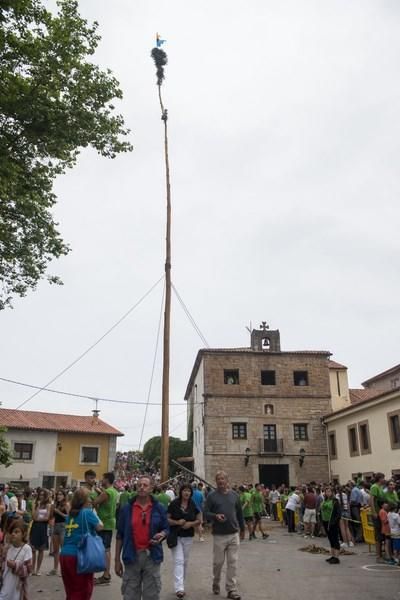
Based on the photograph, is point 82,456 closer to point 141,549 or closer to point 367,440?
point 367,440

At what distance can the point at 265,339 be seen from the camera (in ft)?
120

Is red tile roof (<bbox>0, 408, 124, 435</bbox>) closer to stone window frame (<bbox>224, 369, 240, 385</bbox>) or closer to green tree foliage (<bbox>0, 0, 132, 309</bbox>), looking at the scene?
stone window frame (<bbox>224, 369, 240, 385</bbox>)

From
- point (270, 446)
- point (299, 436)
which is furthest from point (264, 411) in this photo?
point (299, 436)

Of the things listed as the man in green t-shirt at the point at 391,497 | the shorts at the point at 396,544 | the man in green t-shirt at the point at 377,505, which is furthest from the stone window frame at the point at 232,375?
the shorts at the point at 396,544

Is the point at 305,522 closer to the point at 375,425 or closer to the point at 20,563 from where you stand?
the point at 375,425

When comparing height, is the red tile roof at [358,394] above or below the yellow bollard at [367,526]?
above

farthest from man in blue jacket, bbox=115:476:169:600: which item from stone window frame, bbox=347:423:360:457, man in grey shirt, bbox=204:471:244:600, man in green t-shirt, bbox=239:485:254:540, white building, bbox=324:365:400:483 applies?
stone window frame, bbox=347:423:360:457

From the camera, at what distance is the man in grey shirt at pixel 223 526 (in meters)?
7.57

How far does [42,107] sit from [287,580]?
10499 millimetres

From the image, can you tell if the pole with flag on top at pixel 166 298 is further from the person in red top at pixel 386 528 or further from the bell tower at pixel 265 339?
the bell tower at pixel 265 339

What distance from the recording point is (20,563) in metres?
5.96

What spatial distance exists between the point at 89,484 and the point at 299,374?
28348 mm

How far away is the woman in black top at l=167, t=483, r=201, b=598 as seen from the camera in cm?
718

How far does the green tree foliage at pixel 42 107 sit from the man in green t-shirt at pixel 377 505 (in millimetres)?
10129
